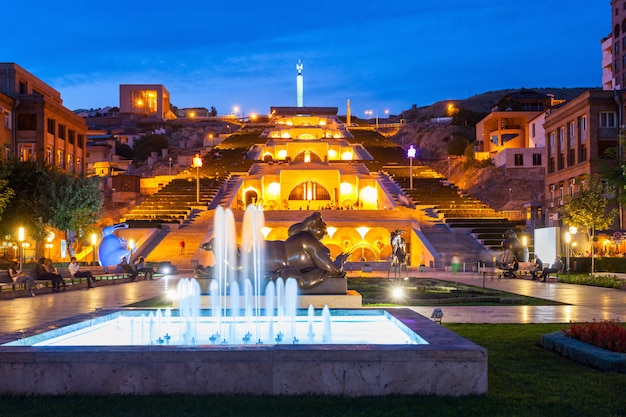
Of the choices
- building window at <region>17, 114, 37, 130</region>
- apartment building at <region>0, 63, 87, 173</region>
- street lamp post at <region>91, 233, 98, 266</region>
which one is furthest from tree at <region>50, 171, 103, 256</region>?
building window at <region>17, 114, 37, 130</region>

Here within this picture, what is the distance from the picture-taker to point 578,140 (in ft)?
155

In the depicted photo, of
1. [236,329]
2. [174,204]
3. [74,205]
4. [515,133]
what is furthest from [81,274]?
[515,133]

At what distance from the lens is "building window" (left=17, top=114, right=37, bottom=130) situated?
46656 millimetres

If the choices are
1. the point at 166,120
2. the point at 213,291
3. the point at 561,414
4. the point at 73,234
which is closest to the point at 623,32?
the point at 73,234

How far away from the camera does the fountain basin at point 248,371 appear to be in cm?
625

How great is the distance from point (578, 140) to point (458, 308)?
120 feet

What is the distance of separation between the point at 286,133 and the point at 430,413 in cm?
8778

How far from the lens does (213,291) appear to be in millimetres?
12672

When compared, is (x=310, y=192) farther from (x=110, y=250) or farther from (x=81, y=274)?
(x=81, y=274)

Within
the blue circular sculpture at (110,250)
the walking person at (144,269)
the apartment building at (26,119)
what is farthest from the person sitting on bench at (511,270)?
the apartment building at (26,119)

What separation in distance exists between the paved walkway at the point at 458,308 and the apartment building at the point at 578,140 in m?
22.6

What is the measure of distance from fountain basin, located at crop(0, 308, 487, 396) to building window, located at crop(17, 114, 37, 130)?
44383 millimetres

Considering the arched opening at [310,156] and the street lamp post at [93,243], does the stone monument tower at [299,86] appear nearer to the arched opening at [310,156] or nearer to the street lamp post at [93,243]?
the arched opening at [310,156]

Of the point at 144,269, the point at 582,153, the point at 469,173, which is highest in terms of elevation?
the point at 469,173
